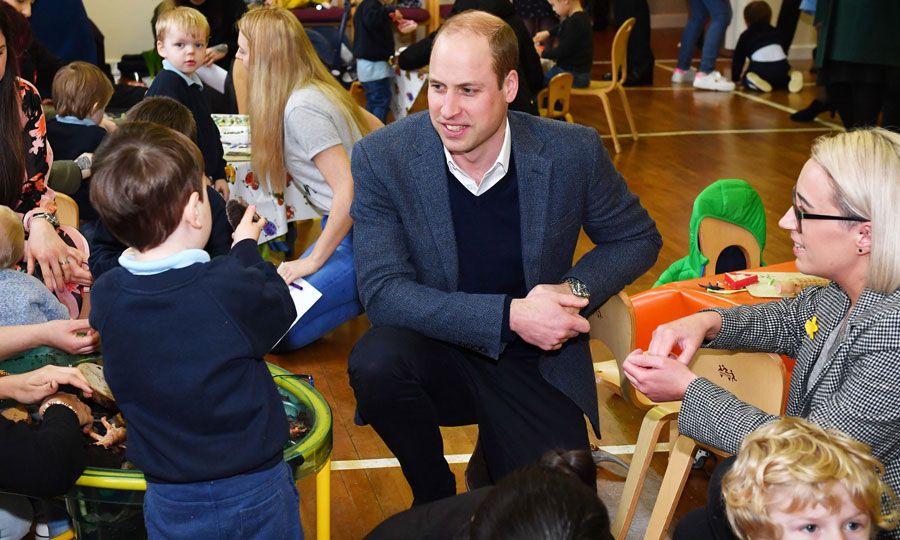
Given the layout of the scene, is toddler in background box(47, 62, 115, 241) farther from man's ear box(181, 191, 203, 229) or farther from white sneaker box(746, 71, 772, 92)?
white sneaker box(746, 71, 772, 92)

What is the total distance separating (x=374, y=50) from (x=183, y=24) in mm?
2823

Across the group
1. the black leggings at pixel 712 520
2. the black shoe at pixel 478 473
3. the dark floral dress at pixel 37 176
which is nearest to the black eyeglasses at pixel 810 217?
the black leggings at pixel 712 520

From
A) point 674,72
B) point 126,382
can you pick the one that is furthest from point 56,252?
point 674,72

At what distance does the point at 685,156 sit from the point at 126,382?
226 inches

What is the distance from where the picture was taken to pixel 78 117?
4316 mm

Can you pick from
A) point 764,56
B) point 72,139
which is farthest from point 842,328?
point 764,56

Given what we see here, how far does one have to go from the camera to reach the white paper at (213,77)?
18.8ft

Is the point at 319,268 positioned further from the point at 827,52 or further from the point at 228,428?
the point at 827,52

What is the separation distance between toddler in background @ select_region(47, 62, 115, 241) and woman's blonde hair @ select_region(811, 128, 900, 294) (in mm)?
3087

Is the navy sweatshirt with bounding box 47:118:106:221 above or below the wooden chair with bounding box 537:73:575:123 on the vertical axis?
above

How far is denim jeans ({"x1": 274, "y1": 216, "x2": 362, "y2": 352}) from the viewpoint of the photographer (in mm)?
3863

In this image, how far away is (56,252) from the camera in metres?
2.84

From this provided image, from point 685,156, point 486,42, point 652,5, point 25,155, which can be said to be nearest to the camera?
point 486,42

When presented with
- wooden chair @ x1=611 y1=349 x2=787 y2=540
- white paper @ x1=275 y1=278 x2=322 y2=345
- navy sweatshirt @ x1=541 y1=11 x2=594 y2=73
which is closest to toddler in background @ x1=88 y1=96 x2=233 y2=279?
white paper @ x1=275 y1=278 x2=322 y2=345
